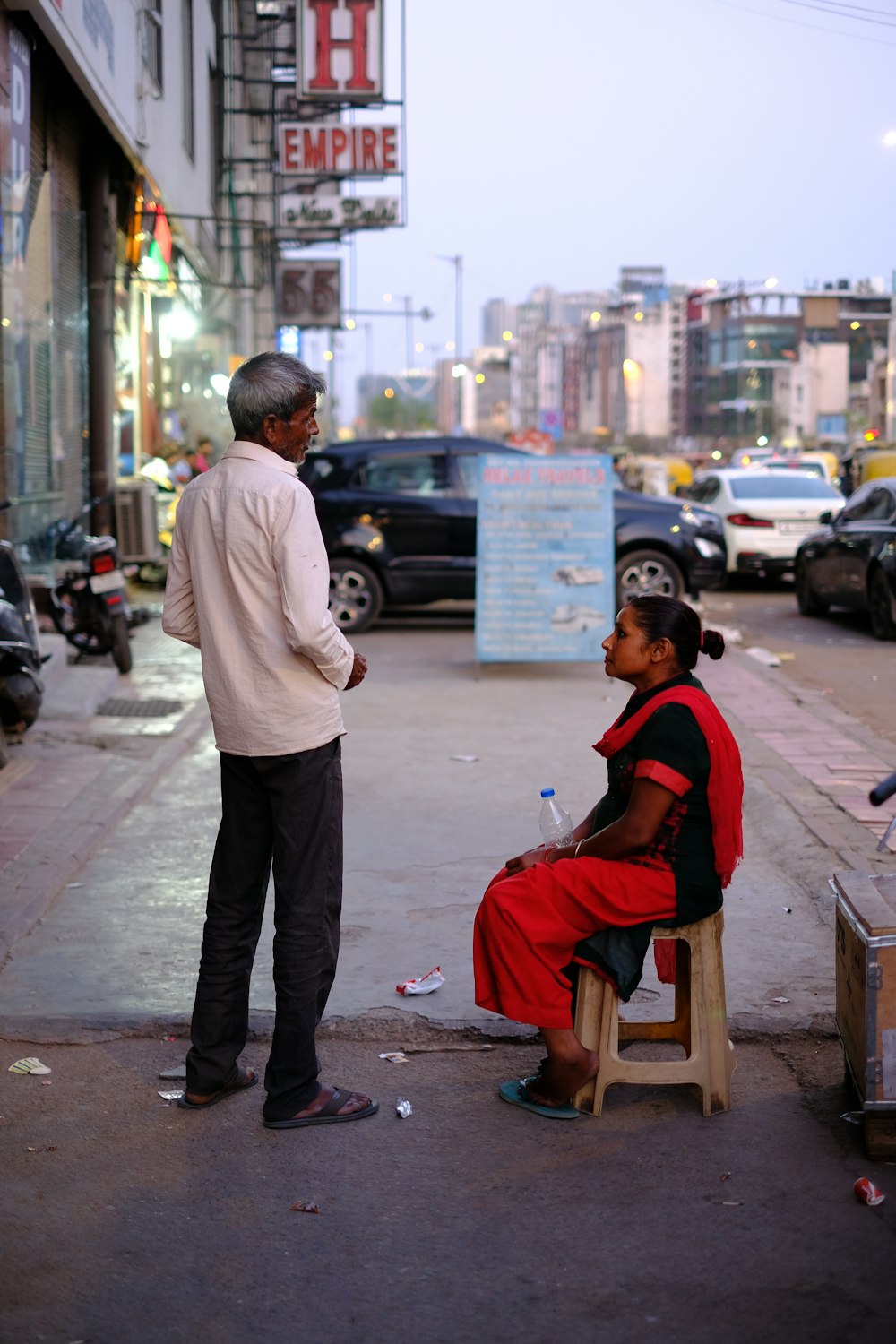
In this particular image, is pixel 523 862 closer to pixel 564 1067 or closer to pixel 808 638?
pixel 564 1067

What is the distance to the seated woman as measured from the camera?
3809 millimetres

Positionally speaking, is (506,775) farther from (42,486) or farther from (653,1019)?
(42,486)

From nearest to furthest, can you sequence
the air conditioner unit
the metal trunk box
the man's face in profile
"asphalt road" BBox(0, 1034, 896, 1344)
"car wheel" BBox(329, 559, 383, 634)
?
"asphalt road" BBox(0, 1034, 896, 1344) → the metal trunk box → the man's face in profile → "car wheel" BBox(329, 559, 383, 634) → the air conditioner unit

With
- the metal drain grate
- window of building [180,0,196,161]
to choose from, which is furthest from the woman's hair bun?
window of building [180,0,196,161]

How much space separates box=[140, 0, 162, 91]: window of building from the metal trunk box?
15.1m

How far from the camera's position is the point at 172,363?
2470cm

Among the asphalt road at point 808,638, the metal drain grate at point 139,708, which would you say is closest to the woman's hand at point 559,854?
the asphalt road at point 808,638

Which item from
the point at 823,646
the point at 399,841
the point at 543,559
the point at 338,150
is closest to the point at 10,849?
the point at 399,841

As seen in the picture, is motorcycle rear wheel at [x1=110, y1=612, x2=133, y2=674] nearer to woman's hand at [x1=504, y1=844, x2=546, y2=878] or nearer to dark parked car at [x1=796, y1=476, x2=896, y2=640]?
dark parked car at [x1=796, y1=476, x2=896, y2=640]

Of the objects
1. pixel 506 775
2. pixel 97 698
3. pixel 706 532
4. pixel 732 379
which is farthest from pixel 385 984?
pixel 732 379

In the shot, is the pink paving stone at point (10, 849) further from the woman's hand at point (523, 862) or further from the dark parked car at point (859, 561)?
the dark parked car at point (859, 561)

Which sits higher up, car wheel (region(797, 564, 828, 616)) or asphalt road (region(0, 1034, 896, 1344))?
car wheel (region(797, 564, 828, 616))

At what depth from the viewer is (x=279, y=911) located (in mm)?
3957

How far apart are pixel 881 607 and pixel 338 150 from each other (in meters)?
14.9
